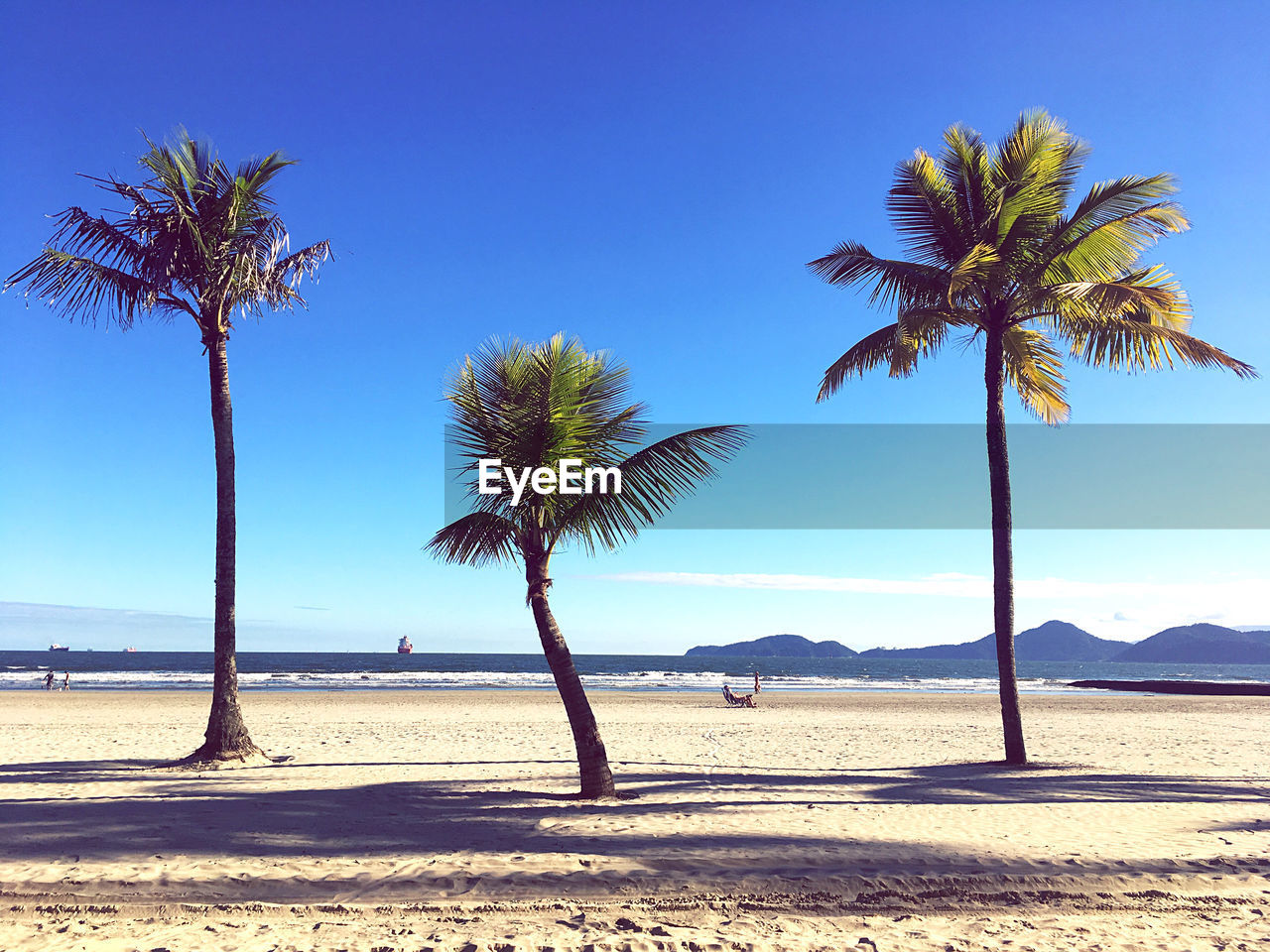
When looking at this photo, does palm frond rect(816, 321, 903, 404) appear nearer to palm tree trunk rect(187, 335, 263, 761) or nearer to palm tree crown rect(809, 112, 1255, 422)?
palm tree crown rect(809, 112, 1255, 422)

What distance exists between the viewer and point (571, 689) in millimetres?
9398

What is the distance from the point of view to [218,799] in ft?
29.9

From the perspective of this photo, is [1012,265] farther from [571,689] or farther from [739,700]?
[739,700]

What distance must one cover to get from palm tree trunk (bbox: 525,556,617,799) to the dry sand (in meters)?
0.40

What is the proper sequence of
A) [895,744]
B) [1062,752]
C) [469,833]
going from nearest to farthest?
1. [469,833]
2. [1062,752]
3. [895,744]

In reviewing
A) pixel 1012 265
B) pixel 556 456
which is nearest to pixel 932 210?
pixel 1012 265

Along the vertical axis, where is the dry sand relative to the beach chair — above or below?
above

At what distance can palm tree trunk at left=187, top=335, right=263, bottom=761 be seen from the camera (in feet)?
39.6

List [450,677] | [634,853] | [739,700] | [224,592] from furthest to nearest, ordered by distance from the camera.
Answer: [450,677] < [739,700] < [224,592] < [634,853]

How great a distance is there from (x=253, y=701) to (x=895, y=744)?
25584 millimetres

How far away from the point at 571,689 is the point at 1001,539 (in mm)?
7327

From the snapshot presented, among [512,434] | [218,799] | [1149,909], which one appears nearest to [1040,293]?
[512,434]

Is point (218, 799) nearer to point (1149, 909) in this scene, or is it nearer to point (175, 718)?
point (1149, 909)

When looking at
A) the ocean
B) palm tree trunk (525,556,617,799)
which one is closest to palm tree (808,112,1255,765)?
palm tree trunk (525,556,617,799)
